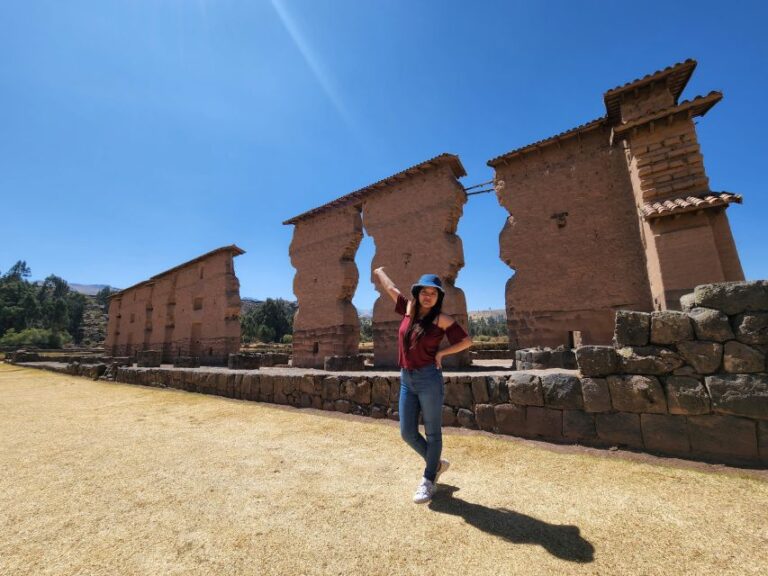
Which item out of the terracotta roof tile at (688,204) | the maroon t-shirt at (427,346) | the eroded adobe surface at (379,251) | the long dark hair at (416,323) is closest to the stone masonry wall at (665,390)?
the maroon t-shirt at (427,346)

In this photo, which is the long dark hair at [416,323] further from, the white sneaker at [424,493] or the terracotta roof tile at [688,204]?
the terracotta roof tile at [688,204]

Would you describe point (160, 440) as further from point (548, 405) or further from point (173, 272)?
point (173, 272)

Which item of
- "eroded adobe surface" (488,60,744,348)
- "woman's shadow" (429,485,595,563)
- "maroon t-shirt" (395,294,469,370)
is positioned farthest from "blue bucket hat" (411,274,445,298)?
"eroded adobe surface" (488,60,744,348)

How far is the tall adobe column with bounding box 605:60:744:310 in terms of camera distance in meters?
6.35

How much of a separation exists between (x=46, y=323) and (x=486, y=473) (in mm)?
86432

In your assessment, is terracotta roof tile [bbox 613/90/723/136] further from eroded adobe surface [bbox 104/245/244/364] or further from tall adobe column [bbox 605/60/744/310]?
eroded adobe surface [bbox 104/245/244/364]

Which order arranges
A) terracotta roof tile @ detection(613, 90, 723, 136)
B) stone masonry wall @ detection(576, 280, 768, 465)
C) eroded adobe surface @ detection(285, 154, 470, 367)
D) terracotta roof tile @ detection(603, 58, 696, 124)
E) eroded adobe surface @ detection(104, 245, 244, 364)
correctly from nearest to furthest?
stone masonry wall @ detection(576, 280, 768, 465) → terracotta roof tile @ detection(613, 90, 723, 136) → terracotta roof tile @ detection(603, 58, 696, 124) → eroded adobe surface @ detection(285, 154, 470, 367) → eroded adobe surface @ detection(104, 245, 244, 364)

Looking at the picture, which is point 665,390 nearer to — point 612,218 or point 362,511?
point 362,511

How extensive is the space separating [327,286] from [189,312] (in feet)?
36.1

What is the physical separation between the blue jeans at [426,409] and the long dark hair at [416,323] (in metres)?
0.25

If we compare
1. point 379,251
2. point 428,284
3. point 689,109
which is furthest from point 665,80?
point 428,284

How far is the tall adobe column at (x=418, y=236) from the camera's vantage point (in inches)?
391

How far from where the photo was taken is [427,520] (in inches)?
105

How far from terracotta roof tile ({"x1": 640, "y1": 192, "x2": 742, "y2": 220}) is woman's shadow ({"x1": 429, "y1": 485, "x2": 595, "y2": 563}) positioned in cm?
652
